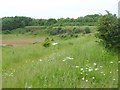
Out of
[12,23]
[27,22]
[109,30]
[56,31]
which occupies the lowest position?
[56,31]

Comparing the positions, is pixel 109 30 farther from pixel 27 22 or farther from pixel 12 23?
pixel 27 22

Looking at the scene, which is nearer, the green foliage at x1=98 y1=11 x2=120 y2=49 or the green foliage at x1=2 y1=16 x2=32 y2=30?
the green foliage at x1=98 y1=11 x2=120 y2=49

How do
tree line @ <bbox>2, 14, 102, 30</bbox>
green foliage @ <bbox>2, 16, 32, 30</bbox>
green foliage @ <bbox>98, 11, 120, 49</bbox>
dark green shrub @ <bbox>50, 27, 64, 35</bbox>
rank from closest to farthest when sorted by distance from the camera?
1. green foliage @ <bbox>98, 11, 120, 49</bbox>
2. dark green shrub @ <bbox>50, 27, 64, 35</bbox>
3. tree line @ <bbox>2, 14, 102, 30</bbox>
4. green foliage @ <bbox>2, 16, 32, 30</bbox>

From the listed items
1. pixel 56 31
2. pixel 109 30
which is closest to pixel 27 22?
pixel 56 31

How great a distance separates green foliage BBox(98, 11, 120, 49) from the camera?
10945mm

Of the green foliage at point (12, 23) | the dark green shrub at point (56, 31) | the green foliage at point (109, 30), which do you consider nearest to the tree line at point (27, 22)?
the green foliage at point (12, 23)

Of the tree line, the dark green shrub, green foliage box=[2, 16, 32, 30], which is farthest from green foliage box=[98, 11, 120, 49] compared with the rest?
green foliage box=[2, 16, 32, 30]

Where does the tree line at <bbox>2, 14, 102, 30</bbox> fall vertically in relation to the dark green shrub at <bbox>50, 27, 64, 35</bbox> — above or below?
above

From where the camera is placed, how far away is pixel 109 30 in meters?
11.3

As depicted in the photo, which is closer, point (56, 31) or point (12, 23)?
point (56, 31)

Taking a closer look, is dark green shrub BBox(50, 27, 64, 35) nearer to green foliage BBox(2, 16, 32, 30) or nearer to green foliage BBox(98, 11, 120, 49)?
green foliage BBox(2, 16, 32, 30)

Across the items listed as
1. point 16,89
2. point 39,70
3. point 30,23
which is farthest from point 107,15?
point 30,23

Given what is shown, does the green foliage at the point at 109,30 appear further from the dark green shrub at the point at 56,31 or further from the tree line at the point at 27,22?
the tree line at the point at 27,22

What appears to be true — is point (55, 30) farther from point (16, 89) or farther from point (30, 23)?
point (16, 89)
